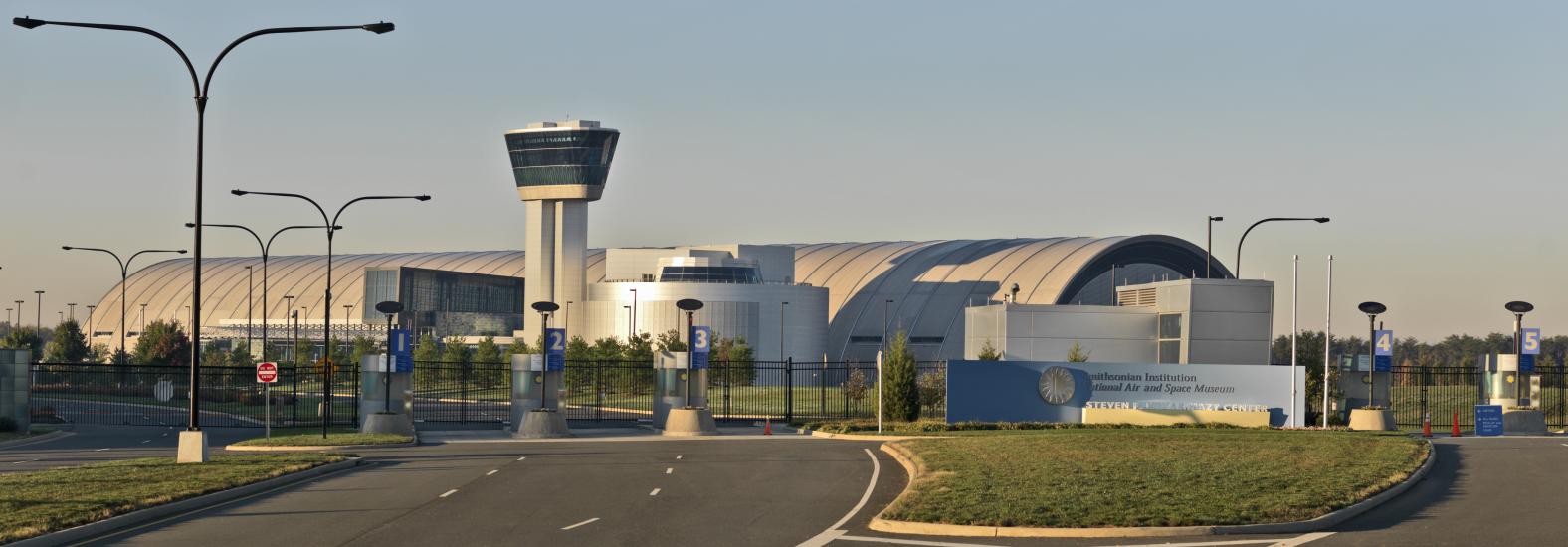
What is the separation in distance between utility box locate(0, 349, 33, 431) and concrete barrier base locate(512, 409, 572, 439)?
15.8m

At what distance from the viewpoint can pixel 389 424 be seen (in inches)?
1831

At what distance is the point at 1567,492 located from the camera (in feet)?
84.5

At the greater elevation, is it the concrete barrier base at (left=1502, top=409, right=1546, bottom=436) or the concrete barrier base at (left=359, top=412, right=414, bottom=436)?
the concrete barrier base at (left=1502, top=409, right=1546, bottom=436)

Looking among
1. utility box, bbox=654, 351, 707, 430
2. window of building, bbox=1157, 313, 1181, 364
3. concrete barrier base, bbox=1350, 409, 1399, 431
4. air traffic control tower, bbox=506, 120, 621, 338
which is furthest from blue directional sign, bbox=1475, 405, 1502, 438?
air traffic control tower, bbox=506, 120, 621, 338

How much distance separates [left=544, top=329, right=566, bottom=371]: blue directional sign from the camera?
2156 inches

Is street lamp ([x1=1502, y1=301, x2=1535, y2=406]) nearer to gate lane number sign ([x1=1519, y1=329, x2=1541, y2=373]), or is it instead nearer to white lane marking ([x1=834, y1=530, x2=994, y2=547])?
gate lane number sign ([x1=1519, y1=329, x2=1541, y2=373])

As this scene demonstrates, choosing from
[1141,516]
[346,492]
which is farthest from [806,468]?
[1141,516]

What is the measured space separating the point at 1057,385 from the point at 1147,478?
82.2 feet

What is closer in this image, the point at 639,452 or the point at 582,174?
the point at 639,452

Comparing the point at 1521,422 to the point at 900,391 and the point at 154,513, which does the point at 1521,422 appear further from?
the point at 154,513

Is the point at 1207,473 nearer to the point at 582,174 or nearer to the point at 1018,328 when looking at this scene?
the point at 1018,328

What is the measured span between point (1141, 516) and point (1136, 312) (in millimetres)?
63296

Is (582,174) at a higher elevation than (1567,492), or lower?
higher

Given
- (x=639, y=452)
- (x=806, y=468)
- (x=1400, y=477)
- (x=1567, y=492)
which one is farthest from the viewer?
(x=639, y=452)
